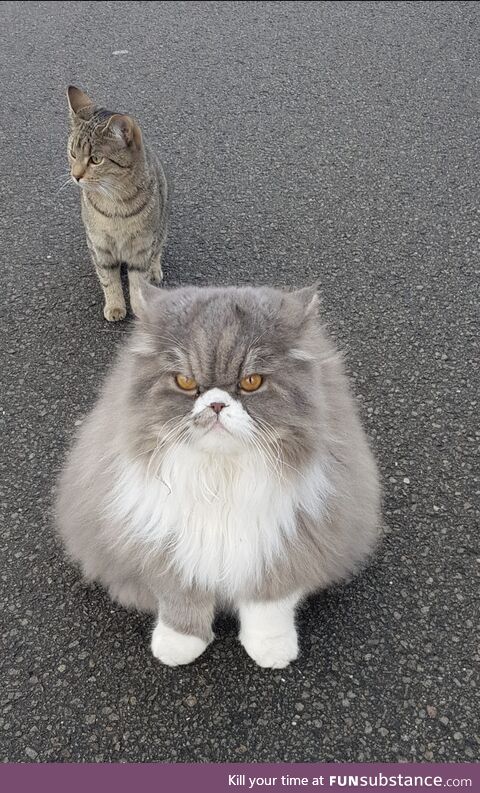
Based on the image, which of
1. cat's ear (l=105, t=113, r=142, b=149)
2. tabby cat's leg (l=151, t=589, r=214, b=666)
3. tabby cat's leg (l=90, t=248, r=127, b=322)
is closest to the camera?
tabby cat's leg (l=151, t=589, r=214, b=666)

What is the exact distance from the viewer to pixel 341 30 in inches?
242

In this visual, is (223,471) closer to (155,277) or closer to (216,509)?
(216,509)

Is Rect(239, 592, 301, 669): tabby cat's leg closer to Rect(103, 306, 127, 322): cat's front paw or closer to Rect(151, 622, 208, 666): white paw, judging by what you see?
Rect(151, 622, 208, 666): white paw

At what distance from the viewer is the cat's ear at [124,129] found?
312 centimetres

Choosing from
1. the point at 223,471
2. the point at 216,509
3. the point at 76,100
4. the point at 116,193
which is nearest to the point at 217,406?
the point at 223,471

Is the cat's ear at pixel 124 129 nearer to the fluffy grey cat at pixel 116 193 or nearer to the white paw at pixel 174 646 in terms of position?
the fluffy grey cat at pixel 116 193

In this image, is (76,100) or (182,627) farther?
(76,100)

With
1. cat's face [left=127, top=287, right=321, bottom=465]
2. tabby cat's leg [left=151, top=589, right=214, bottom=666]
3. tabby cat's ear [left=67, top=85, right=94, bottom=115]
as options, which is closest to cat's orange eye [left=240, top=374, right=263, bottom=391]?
cat's face [left=127, top=287, right=321, bottom=465]

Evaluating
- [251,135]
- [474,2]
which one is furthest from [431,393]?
[474,2]

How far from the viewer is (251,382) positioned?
1716 mm

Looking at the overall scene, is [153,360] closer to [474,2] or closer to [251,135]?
[251,135]

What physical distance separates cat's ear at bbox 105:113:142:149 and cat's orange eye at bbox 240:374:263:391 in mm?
1884

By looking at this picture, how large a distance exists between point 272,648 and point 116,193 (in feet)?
6.94

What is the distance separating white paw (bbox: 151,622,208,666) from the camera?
2.09m
